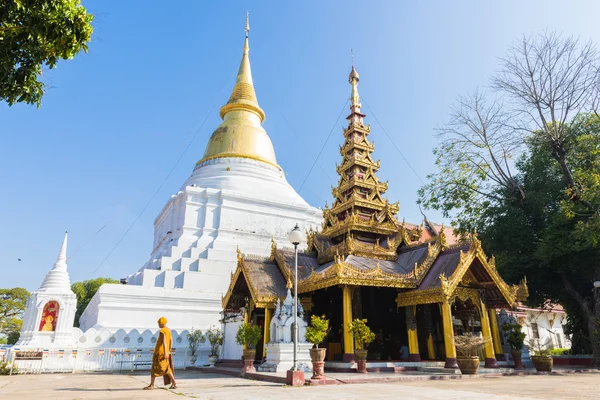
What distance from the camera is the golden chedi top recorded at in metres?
33.3

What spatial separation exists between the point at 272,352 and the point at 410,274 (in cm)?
545

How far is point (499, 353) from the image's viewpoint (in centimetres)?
1492

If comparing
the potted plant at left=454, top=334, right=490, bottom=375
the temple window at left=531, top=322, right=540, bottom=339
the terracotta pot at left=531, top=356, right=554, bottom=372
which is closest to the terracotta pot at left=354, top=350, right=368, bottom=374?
the potted plant at left=454, top=334, right=490, bottom=375

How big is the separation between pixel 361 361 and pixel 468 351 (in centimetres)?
383

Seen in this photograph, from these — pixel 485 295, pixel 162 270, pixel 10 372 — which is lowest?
pixel 10 372

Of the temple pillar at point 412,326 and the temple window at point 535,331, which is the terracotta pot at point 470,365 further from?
the temple window at point 535,331

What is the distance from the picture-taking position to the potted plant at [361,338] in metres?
11.9

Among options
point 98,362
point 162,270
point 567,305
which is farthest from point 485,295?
point 162,270

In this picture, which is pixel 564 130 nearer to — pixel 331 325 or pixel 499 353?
pixel 499 353

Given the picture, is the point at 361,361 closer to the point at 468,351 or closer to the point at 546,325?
the point at 468,351

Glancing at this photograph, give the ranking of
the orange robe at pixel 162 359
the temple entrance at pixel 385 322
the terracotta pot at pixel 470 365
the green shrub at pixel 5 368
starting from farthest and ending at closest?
1. the temple entrance at pixel 385 322
2. the green shrub at pixel 5 368
3. the terracotta pot at pixel 470 365
4. the orange robe at pixel 162 359

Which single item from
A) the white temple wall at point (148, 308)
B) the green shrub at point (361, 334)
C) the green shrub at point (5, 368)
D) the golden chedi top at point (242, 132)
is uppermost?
the golden chedi top at point (242, 132)

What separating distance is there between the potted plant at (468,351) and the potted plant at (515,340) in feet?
7.90

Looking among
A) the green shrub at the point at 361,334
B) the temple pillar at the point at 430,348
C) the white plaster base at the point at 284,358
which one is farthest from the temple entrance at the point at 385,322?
the white plaster base at the point at 284,358
